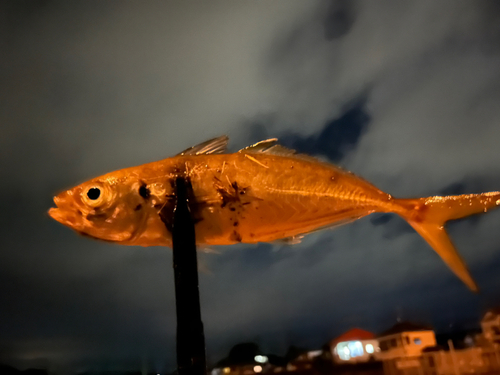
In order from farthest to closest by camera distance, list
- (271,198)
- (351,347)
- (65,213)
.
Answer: (351,347) → (271,198) → (65,213)

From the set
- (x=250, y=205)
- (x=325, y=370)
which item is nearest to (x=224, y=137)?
(x=250, y=205)

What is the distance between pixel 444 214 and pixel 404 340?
8.32m

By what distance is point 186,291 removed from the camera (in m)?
1.68

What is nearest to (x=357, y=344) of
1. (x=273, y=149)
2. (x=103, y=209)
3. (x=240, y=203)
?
(x=273, y=149)

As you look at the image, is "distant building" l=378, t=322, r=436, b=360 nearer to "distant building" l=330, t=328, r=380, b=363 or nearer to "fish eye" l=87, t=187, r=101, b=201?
"distant building" l=330, t=328, r=380, b=363

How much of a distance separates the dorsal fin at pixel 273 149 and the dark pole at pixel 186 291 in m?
0.54

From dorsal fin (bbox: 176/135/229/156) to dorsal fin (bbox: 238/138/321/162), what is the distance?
17cm

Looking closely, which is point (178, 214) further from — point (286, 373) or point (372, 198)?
point (286, 373)

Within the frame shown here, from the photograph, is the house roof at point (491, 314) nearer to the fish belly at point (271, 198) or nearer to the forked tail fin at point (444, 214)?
the forked tail fin at point (444, 214)

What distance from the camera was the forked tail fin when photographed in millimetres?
1789

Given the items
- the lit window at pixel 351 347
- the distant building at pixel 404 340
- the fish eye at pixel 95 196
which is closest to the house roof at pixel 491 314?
the distant building at pixel 404 340

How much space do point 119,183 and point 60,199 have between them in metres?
0.35

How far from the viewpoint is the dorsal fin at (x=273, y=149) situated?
7.34ft

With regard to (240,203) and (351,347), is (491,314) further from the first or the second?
(351,347)
